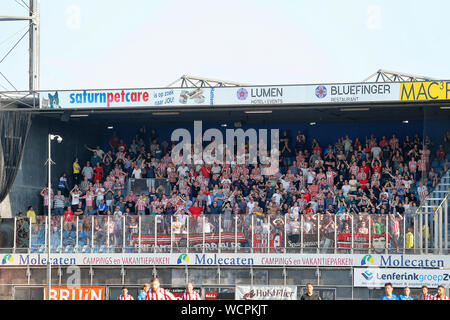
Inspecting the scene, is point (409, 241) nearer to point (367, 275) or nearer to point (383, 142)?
point (367, 275)

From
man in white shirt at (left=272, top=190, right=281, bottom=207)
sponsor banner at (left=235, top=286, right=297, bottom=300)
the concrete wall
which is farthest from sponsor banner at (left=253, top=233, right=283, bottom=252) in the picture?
the concrete wall

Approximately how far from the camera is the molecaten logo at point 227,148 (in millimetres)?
33500

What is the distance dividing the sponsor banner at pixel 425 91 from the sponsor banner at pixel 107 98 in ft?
25.8

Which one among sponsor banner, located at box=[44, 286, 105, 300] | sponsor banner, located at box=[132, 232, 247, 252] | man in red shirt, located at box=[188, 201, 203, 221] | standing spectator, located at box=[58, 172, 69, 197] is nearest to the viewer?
sponsor banner, located at box=[132, 232, 247, 252]

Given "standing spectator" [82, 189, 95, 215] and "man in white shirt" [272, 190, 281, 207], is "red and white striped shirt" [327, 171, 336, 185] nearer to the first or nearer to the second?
"man in white shirt" [272, 190, 281, 207]

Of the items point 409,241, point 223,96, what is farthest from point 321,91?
point 409,241

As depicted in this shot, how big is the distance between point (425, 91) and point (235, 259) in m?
8.30

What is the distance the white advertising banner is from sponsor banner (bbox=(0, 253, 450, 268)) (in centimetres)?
539

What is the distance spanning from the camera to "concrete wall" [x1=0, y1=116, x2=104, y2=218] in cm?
3145

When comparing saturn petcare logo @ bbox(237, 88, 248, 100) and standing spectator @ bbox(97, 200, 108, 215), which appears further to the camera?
standing spectator @ bbox(97, 200, 108, 215)

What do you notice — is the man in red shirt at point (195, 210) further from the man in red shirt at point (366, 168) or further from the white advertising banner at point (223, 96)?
→ the man in red shirt at point (366, 168)
